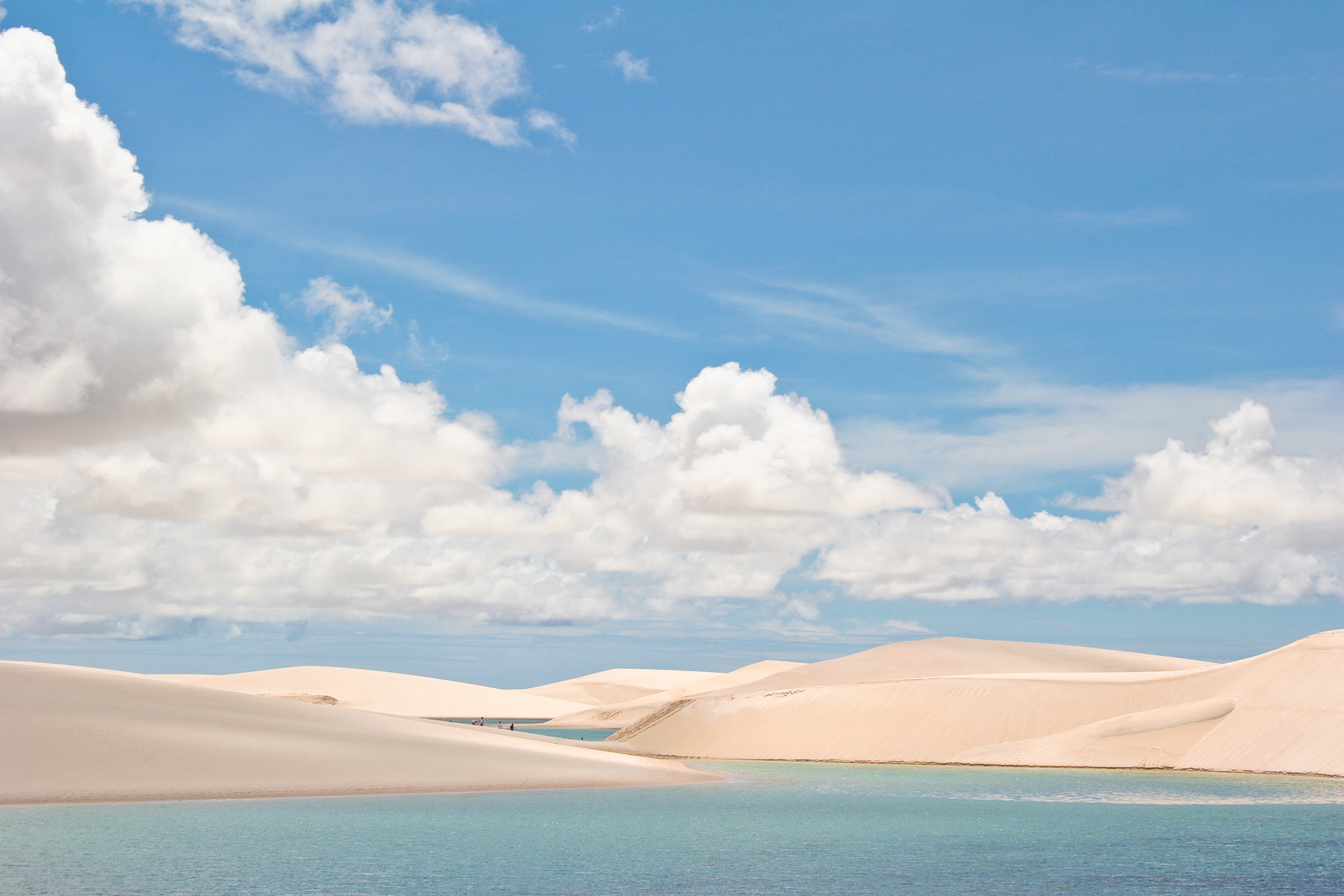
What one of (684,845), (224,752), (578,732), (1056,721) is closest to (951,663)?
(1056,721)

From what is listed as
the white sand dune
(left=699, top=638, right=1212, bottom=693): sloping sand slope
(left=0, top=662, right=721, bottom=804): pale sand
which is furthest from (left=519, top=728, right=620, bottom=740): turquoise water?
(left=0, top=662, right=721, bottom=804): pale sand

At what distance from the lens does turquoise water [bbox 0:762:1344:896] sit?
922 inches

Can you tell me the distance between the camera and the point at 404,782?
43.5 m

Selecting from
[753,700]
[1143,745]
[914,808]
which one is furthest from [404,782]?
[753,700]

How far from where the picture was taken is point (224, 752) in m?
43.9

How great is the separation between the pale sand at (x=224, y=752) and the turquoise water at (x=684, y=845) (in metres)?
2.66

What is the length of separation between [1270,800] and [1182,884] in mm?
20336

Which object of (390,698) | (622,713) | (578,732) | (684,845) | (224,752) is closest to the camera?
(684,845)

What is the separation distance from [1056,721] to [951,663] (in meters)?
34.2

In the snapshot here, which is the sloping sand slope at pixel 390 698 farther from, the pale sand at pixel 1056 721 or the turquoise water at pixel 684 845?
the turquoise water at pixel 684 845

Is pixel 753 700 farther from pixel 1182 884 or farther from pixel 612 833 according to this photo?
pixel 1182 884

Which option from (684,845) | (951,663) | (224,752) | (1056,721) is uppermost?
(951,663)

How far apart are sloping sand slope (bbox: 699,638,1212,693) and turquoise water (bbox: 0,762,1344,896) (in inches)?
2153

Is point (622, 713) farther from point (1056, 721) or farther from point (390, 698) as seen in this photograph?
point (1056, 721)
